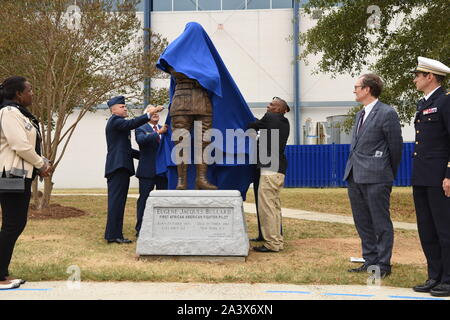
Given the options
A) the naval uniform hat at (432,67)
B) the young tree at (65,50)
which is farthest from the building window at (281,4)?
the naval uniform hat at (432,67)

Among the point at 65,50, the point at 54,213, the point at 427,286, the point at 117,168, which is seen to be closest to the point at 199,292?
the point at 427,286

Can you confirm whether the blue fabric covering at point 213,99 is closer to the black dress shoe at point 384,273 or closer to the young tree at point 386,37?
the black dress shoe at point 384,273

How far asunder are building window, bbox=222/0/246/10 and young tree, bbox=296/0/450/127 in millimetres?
10736

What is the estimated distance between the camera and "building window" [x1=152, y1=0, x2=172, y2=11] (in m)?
21.8

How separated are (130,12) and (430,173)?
26.4ft

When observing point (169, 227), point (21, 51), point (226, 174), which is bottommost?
point (169, 227)

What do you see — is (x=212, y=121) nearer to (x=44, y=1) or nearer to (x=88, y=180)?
(x=44, y=1)

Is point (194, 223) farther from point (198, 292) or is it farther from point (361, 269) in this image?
point (361, 269)

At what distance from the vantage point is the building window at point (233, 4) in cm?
2152

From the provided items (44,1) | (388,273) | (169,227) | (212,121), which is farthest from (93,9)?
(388,273)

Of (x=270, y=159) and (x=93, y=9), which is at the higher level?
(x=93, y=9)

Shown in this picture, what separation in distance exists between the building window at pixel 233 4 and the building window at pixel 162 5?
2512mm

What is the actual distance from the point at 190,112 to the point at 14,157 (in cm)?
208
